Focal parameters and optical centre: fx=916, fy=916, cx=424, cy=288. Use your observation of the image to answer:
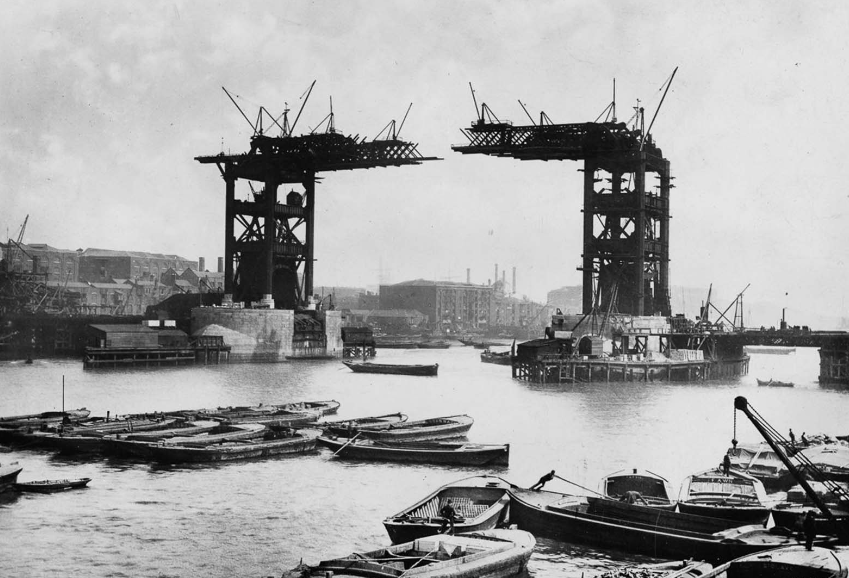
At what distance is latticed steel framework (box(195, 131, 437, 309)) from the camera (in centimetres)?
8444

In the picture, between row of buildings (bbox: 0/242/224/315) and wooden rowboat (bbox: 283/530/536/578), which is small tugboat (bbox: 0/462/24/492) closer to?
wooden rowboat (bbox: 283/530/536/578)

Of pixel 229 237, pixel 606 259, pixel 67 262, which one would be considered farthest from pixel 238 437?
pixel 67 262

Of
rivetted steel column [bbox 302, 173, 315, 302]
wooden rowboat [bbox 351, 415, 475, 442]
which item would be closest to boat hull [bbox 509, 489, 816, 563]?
wooden rowboat [bbox 351, 415, 475, 442]

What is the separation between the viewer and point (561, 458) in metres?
34.3

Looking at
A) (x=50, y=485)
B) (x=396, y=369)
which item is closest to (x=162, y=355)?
(x=396, y=369)

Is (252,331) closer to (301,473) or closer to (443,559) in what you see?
(301,473)

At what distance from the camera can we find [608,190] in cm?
7731

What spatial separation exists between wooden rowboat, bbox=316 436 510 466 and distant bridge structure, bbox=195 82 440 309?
51.3m

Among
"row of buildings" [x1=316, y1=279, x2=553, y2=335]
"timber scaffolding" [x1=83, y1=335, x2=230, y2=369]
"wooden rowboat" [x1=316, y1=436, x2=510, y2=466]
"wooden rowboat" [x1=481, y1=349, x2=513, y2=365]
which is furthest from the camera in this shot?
"row of buildings" [x1=316, y1=279, x2=553, y2=335]

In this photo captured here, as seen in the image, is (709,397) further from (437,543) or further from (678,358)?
(437,543)

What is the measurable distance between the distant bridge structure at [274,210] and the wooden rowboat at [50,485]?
187 feet

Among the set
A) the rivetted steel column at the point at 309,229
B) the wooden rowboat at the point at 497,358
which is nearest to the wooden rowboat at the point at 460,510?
the rivetted steel column at the point at 309,229

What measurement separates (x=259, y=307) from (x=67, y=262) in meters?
63.7

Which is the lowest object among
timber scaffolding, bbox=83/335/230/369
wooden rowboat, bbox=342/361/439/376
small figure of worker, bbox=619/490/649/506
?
small figure of worker, bbox=619/490/649/506
